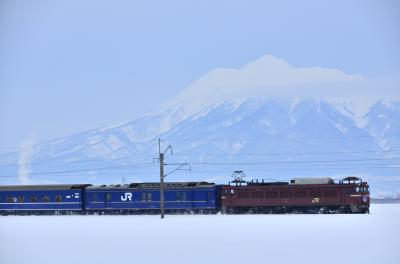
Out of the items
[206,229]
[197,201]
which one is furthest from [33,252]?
[197,201]

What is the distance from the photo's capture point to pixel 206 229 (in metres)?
54.3

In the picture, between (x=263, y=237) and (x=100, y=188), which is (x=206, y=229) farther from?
(x=100, y=188)

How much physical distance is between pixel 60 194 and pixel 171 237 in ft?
131

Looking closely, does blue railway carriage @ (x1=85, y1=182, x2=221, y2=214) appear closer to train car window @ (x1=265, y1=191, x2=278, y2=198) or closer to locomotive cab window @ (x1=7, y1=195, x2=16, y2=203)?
train car window @ (x1=265, y1=191, x2=278, y2=198)

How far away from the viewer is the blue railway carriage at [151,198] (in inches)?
3196

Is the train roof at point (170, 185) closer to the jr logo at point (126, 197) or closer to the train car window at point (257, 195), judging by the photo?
the jr logo at point (126, 197)

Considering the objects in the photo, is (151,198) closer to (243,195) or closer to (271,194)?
(243,195)

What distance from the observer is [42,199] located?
85250 mm

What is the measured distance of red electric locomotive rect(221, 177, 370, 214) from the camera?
78.3 metres

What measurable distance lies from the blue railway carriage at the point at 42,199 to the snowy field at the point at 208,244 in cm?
2716

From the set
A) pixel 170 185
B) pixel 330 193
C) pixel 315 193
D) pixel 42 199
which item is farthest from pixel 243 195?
pixel 42 199

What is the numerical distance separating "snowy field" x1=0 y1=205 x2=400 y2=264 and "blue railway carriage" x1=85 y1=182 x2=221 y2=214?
24441 mm

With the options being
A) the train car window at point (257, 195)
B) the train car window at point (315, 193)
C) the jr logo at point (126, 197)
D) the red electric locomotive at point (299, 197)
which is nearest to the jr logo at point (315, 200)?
the red electric locomotive at point (299, 197)

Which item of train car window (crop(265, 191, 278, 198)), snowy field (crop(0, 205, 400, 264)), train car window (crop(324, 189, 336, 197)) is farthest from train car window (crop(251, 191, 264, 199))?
snowy field (crop(0, 205, 400, 264))
